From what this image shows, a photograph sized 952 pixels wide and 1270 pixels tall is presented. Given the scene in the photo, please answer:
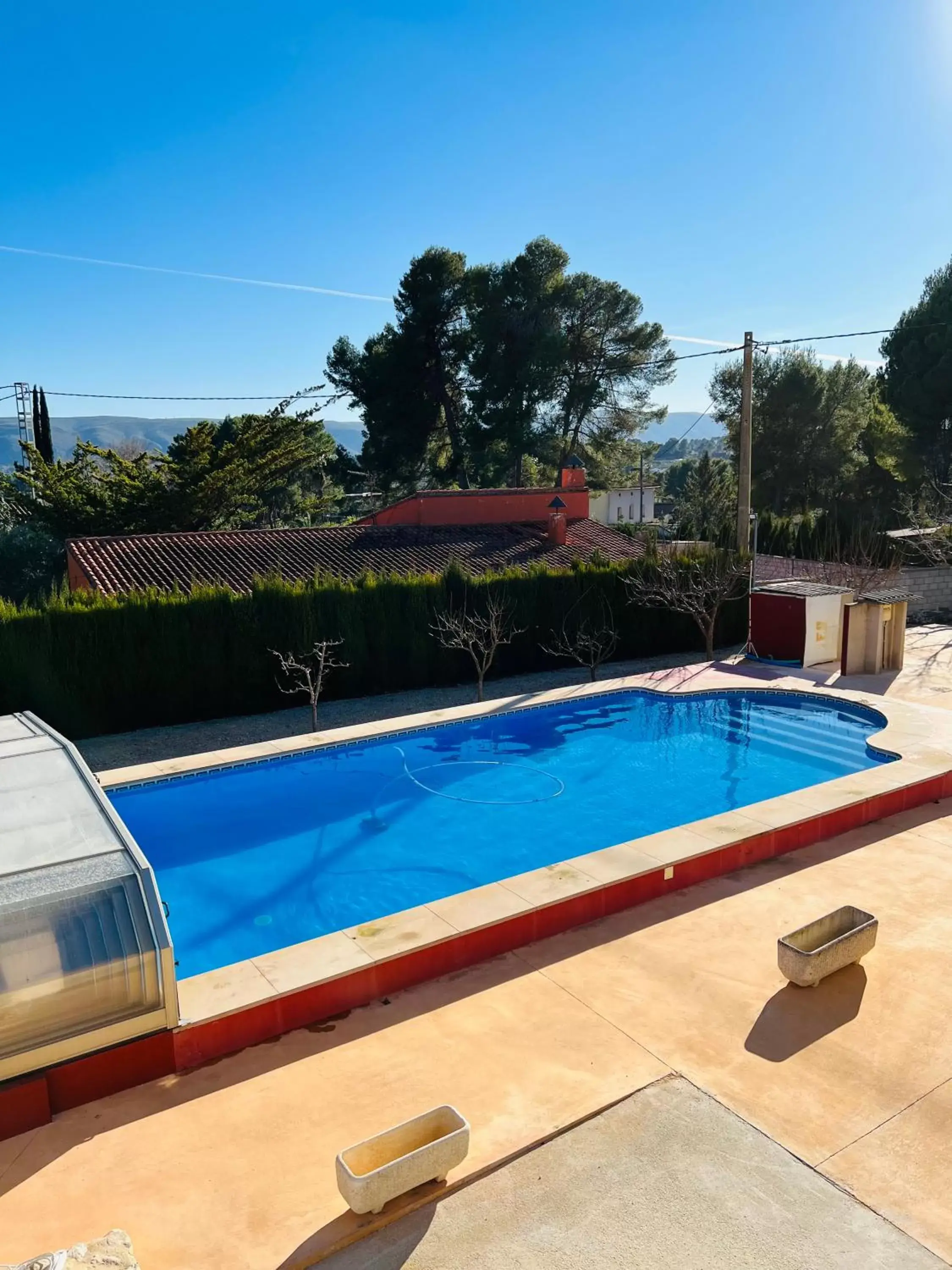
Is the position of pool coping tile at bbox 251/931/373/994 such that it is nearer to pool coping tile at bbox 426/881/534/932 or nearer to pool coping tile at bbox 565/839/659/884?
pool coping tile at bbox 426/881/534/932

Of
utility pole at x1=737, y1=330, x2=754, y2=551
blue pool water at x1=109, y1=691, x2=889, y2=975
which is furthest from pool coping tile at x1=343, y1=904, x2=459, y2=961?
utility pole at x1=737, y1=330, x2=754, y2=551

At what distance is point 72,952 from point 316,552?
48.3ft

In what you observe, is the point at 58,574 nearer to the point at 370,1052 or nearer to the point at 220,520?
the point at 220,520

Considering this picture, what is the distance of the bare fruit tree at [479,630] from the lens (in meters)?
14.2

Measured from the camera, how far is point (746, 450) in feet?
57.3

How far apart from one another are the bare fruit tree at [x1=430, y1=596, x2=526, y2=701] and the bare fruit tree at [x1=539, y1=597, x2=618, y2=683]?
0.83m

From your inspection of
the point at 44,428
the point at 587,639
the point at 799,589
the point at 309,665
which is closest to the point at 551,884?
the point at 309,665

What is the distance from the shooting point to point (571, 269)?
35.1 metres

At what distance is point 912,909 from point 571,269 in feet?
109

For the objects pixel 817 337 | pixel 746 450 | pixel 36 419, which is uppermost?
pixel 36 419

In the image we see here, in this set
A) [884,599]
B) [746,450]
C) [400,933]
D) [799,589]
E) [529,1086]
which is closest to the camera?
[529,1086]

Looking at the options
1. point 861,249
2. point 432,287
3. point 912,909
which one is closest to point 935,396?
point 861,249

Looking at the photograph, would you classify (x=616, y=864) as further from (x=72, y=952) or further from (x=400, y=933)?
(x=72, y=952)

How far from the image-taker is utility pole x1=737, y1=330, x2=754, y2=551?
55.7 feet
